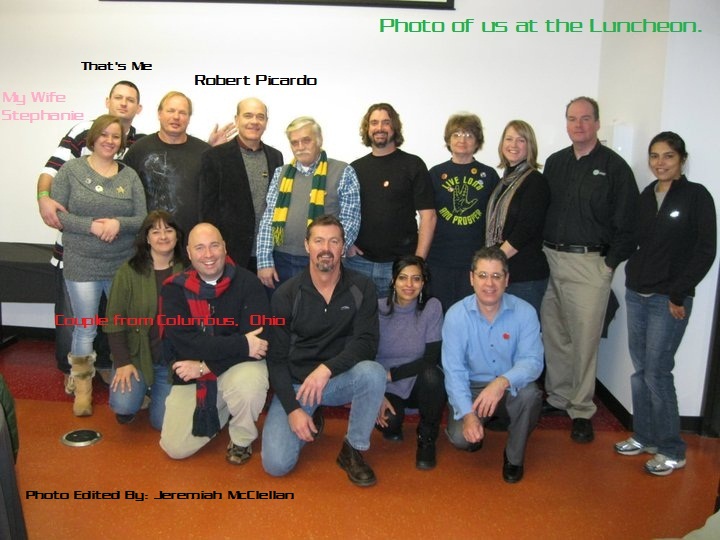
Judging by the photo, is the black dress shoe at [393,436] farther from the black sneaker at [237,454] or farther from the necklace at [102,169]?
the necklace at [102,169]

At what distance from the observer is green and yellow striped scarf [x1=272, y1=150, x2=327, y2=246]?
3.05 m

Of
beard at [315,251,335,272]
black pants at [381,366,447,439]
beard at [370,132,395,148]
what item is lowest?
black pants at [381,366,447,439]

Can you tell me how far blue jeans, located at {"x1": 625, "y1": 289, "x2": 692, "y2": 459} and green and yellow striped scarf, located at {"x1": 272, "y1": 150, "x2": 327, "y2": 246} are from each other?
59.6 inches

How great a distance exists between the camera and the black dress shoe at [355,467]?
2600mm

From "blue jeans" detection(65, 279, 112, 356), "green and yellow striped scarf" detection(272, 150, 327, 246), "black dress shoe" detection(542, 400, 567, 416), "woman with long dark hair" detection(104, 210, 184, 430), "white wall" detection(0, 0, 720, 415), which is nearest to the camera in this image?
"woman with long dark hair" detection(104, 210, 184, 430)

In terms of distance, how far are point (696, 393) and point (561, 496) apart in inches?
42.6

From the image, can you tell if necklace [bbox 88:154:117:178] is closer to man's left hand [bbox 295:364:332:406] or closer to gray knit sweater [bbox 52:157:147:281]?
gray knit sweater [bbox 52:157:147:281]

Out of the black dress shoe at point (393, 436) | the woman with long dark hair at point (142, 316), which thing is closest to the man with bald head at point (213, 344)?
the woman with long dark hair at point (142, 316)

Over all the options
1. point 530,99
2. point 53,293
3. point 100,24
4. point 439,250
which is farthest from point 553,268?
point 100,24

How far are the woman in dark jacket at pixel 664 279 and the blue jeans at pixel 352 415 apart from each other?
1185mm

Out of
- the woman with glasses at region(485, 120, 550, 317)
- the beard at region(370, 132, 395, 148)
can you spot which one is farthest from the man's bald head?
the woman with glasses at region(485, 120, 550, 317)

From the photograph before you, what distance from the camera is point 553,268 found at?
3180 mm

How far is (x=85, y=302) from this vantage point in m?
3.15

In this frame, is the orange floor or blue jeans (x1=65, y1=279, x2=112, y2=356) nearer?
the orange floor
